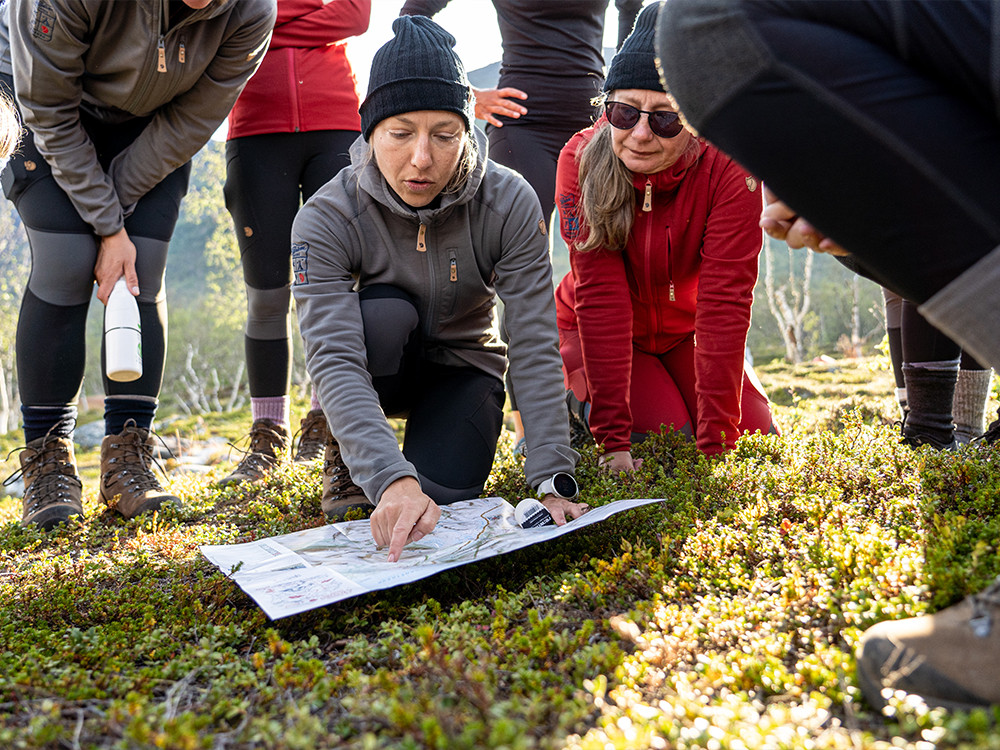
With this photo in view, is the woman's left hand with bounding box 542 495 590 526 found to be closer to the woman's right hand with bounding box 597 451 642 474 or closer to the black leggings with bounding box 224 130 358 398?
the woman's right hand with bounding box 597 451 642 474

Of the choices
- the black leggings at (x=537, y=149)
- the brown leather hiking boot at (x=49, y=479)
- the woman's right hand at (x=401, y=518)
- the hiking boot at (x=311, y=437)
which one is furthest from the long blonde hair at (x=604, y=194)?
the brown leather hiking boot at (x=49, y=479)

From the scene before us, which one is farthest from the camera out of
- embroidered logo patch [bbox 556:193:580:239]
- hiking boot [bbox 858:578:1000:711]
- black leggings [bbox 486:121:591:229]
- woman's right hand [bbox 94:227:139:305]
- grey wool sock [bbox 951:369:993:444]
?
black leggings [bbox 486:121:591:229]

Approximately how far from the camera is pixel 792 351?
27969 mm

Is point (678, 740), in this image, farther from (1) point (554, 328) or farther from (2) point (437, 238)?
(2) point (437, 238)

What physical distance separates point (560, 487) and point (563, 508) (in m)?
0.13

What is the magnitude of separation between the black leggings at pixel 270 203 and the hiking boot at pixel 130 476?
2.92ft

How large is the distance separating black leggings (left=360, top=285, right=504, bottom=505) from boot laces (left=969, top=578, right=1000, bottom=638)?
2.22 meters

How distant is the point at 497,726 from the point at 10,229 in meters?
50.7

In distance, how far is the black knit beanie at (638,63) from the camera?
3637mm

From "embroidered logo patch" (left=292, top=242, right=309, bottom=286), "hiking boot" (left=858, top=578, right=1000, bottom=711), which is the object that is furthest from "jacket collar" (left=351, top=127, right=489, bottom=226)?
"hiking boot" (left=858, top=578, right=1000, bottom=711)

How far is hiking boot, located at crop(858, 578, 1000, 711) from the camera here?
1.49 meters

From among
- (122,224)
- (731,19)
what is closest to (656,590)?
(731,19)

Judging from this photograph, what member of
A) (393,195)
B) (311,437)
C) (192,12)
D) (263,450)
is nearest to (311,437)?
(311,437)

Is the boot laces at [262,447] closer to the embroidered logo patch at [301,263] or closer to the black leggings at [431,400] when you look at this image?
the black leggings at [431,400]
